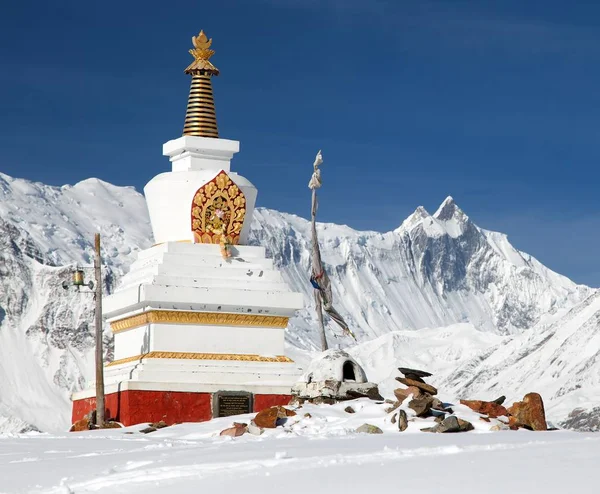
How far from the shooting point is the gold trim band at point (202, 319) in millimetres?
30453

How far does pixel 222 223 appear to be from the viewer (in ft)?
106

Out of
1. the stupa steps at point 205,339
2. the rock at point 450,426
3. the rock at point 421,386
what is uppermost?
the stupa steps at point 205,339

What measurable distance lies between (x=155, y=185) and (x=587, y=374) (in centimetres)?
7485

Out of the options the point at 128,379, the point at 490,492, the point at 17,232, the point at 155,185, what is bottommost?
the point at 490,492

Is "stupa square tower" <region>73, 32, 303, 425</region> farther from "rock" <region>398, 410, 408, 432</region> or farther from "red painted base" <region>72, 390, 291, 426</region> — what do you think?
"rock" <region>398, 410, 408, 432</region>

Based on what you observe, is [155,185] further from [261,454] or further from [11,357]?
[11,357]

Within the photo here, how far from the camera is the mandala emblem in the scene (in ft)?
106

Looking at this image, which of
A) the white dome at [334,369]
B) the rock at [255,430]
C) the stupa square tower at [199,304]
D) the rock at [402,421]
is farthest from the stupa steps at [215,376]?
the rock at [402,421]

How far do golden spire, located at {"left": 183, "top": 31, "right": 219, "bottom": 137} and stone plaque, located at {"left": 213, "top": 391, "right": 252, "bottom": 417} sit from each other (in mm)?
6910

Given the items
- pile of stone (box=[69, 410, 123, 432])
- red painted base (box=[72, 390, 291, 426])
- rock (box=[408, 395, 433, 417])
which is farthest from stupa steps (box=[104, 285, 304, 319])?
rock (box=[408, 395, 433, 417])

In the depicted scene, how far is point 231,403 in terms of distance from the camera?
97.1 feet

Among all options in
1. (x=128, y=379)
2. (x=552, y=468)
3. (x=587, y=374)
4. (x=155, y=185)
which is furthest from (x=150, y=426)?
(x=587, y=374)

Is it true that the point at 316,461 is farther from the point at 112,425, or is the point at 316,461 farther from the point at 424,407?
the point at 112,425

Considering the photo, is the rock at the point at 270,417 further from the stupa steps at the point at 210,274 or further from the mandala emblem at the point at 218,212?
the mandala emblem at the point at 218,212
